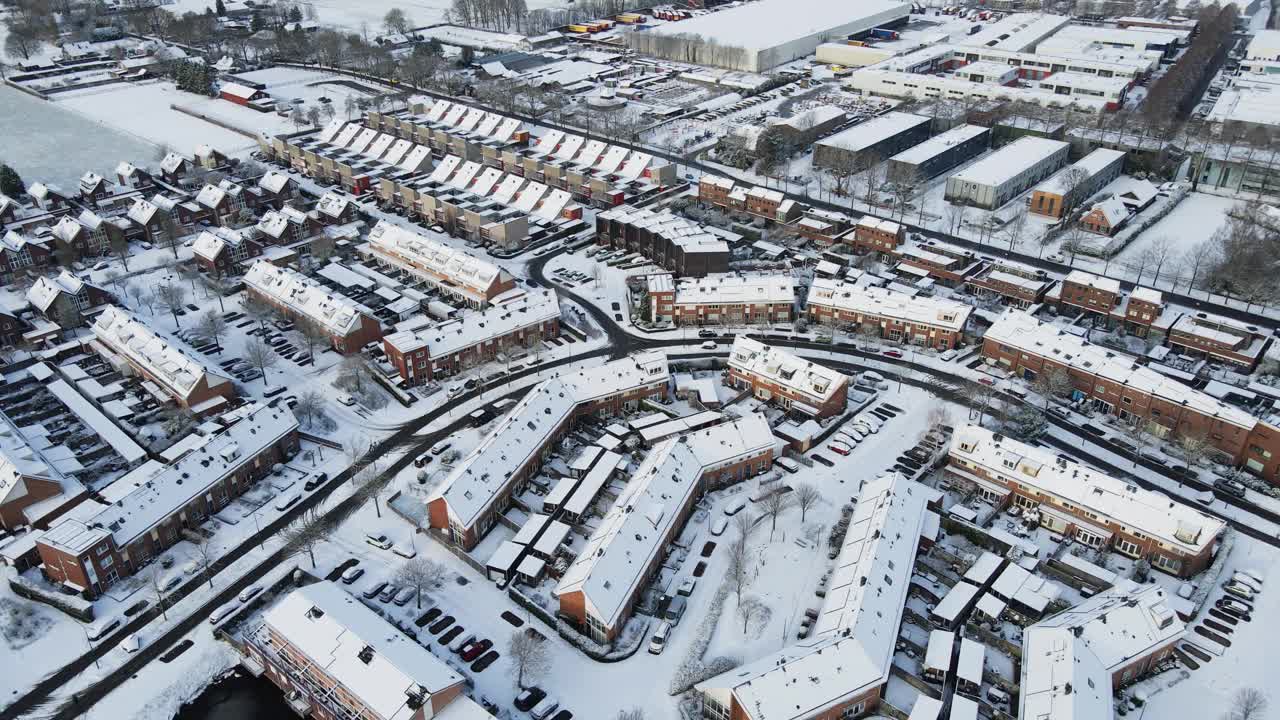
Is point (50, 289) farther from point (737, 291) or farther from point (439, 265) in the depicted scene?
point (737, 291)

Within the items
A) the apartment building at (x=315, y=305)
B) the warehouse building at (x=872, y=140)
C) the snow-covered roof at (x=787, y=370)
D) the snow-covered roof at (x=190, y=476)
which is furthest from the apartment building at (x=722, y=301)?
the warehouse building at (x=872, y=140)

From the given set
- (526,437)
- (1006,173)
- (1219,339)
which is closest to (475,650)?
(526,437)

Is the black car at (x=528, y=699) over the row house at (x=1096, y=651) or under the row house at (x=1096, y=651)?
under

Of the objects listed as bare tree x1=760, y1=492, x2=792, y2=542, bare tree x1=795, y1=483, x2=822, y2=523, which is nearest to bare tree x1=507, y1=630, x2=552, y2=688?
bare tree x1=760, y1=492, x2=792, y2=542

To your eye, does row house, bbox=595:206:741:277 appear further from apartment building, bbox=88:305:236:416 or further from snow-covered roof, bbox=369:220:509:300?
apartment building, bbox=88:305:236:416

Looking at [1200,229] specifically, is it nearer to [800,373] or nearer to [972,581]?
[800,373]

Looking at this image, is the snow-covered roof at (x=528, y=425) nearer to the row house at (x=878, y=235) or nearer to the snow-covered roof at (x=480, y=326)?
the snow-covered roof at (x=480, y=326)
